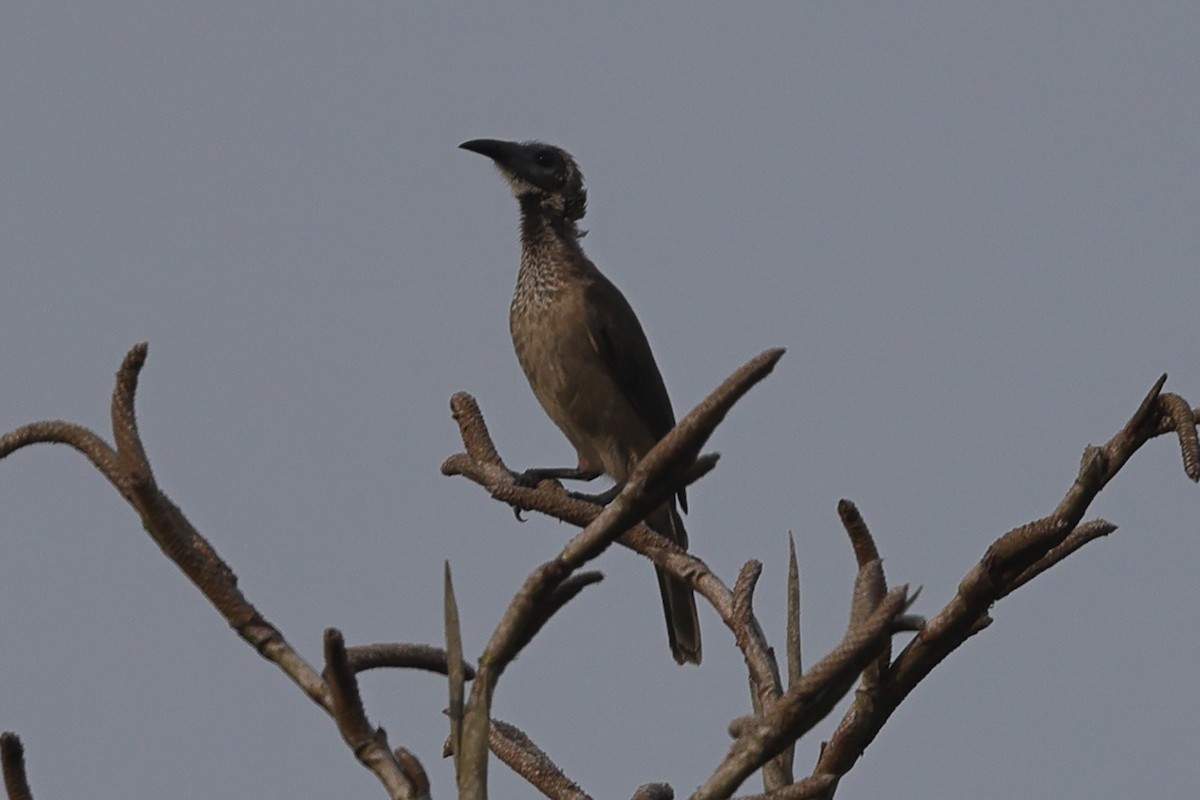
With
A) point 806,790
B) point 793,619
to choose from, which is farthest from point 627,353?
point 806,790

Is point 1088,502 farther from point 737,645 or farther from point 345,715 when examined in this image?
point 345,715

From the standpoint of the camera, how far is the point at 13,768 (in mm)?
2084

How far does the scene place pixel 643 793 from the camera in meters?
2.49

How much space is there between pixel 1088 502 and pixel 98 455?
1317 millimetres

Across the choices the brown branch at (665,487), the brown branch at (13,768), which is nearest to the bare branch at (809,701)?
the brown branch at (665,487)

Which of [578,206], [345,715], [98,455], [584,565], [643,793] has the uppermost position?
[578,206]

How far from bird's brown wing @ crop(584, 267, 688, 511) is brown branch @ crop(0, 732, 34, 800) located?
563 cm

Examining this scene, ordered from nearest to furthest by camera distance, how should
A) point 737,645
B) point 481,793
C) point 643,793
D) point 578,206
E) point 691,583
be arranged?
point 481,793 → point 643,793 → point 737,645 → point 691,583 → point 578,206

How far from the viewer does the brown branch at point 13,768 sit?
207 centimetres

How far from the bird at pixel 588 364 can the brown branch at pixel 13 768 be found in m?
5.22

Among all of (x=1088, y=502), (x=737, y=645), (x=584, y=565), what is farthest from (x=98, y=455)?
(x=1088, y=502)

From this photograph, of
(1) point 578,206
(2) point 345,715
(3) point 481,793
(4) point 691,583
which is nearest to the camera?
(3) point 481,793

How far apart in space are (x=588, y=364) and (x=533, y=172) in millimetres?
1060

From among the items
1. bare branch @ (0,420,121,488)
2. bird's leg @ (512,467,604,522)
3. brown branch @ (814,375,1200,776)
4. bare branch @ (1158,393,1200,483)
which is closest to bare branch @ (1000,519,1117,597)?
brown branch @ (814,375,1200,776)
